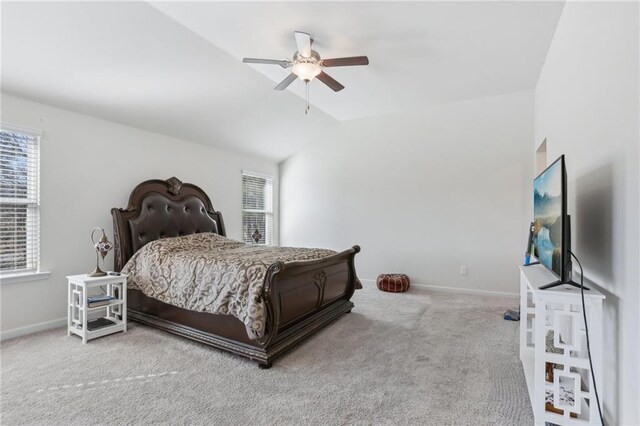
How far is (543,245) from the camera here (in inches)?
79.2

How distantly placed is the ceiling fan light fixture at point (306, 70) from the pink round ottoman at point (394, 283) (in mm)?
3112

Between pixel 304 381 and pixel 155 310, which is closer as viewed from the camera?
pixel 304 381

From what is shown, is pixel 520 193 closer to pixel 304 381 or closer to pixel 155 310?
pixel 304 381

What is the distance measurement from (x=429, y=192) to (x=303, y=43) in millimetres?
3172

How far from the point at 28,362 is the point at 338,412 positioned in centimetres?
239

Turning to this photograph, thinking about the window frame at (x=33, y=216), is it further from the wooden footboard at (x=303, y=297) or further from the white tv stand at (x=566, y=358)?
the white tv stand at (x=566, y=358)

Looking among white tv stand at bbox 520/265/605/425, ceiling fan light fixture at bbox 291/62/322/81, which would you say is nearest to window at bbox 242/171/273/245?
ceiling fan light fixture at bbox 291/62/322/81

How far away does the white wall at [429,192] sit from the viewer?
4383 millimetres

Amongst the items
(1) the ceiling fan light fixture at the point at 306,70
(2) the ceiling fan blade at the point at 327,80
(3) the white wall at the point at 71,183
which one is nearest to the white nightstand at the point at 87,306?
(3) the white wall at the point at 71,183

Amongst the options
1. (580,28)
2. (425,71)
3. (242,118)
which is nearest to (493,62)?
(425,71)

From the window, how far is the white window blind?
2.85m

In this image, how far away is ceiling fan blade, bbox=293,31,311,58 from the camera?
244 centimetres

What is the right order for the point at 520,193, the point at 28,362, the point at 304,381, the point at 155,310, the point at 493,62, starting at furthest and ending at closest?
1. the point at 520,193
2. the point at 493,62
3. the point at 155,310
4. the point at 28,362
5. the point at 304,381

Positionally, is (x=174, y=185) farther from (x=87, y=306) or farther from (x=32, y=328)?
(x=32, y=328)
